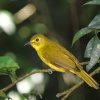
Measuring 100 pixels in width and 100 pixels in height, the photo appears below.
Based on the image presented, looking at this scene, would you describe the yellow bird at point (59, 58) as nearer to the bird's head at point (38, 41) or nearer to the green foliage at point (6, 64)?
the bird's head at point (38, 41)

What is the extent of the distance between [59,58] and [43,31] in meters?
1.45

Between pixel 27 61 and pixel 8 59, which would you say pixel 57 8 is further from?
pixel 8 59

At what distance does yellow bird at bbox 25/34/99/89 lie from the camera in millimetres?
4113

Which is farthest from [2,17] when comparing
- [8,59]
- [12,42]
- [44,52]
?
[8,59]

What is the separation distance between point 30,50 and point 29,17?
21.8 inches

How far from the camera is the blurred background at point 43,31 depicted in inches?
205

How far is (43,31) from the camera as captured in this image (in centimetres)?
585

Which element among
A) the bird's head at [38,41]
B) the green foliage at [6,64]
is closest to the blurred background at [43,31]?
the bird's head at [38,41]

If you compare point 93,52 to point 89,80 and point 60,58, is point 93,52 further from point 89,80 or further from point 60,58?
point 60,58

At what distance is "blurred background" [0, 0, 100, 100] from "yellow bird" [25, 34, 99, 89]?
336 mm

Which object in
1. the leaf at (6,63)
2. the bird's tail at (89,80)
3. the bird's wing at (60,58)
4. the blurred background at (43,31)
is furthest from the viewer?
the blurred background at (43,31)

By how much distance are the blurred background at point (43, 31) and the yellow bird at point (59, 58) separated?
34 cm

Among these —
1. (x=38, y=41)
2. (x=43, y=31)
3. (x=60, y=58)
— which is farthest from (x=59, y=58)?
(x=43, y=31)

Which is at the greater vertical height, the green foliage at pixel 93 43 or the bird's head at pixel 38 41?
the green foliage at pixel 93 43
